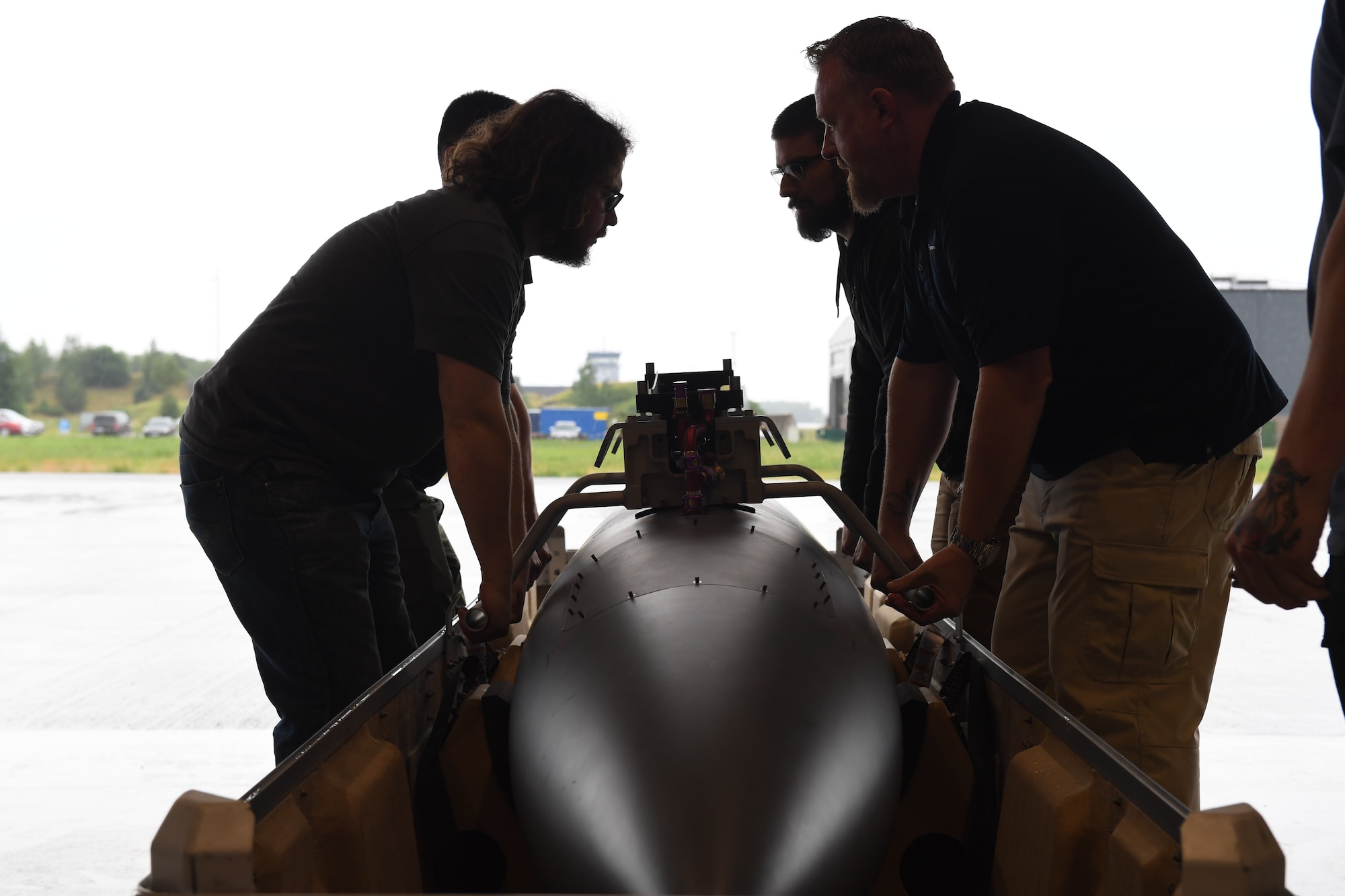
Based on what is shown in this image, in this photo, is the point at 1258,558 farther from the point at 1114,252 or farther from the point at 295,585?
the point at 295,585

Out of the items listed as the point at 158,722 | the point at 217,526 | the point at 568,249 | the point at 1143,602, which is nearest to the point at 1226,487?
the point at 1143,602

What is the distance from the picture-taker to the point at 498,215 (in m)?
A: 1.56

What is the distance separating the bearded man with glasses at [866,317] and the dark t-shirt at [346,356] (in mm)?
930

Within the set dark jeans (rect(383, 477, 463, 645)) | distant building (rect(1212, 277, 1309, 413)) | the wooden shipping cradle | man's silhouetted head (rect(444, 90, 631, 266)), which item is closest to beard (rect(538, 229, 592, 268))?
man's silhouetted head (rect(444, 90, 631, 266))

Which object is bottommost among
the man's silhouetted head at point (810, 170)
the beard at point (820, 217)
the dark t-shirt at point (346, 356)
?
the dark t-shirt at point (346, 356)

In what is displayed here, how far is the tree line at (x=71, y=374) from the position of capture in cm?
1016

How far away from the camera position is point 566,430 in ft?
23.6

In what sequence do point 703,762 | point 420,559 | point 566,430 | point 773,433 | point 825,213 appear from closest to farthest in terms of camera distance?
1. point 703,762
2. point 773,433
3. point 420,559
4. point 825,213
5. point 566,430

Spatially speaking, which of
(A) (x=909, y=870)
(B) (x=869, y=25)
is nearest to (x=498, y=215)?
(B) (x=869, y=25)

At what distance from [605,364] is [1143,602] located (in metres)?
6.54

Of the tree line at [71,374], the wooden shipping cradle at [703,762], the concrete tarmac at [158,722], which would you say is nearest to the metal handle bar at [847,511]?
the wooden shipping cradle at [703,762]

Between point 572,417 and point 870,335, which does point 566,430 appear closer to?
point 572,417

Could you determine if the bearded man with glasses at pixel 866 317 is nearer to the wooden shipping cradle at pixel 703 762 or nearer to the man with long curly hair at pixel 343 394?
the wooden shipping cradle at pixel 703 762

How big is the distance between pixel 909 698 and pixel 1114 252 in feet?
2.35
